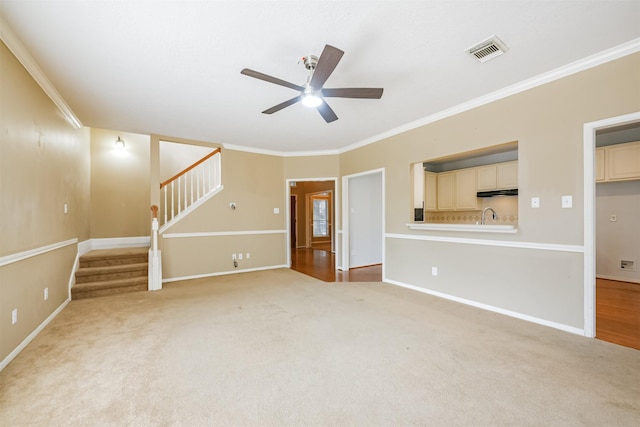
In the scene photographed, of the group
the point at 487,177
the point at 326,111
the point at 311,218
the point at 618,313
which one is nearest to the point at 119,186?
the point at 326,111

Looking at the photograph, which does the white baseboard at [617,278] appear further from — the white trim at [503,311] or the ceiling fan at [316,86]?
the ceiling fan at [316,86]

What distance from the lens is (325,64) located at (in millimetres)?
2023

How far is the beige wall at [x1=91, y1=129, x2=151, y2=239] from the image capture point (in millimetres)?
5398

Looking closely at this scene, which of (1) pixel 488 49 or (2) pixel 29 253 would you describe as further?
(2) pixel 29 253

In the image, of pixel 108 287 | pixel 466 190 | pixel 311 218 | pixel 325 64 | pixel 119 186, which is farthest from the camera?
pixel 311 218

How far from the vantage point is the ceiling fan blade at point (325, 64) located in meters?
1.86

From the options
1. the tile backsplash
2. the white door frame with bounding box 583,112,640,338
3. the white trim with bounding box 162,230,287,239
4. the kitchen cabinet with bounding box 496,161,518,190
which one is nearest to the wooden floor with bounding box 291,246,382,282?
the white trim with bounding box 162,230,287,239

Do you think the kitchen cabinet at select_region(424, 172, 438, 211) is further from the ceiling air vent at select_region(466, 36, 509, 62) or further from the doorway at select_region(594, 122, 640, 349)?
the ceiling air vent at select_region(466, 36, 509, 62)

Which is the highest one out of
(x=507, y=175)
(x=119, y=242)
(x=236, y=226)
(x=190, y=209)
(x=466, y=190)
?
(x=507, y=175)

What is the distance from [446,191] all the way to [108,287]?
690 centimetres

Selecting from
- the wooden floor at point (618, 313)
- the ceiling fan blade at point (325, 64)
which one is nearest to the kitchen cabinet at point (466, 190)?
the wooden floor at point (618, 313)

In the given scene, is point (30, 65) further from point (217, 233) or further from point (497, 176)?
point (497, 176)

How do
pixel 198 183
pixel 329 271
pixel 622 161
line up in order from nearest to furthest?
pixel 622 161, pixel 198 183, pixel 329 271

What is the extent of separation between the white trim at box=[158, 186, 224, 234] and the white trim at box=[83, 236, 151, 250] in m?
1.24
